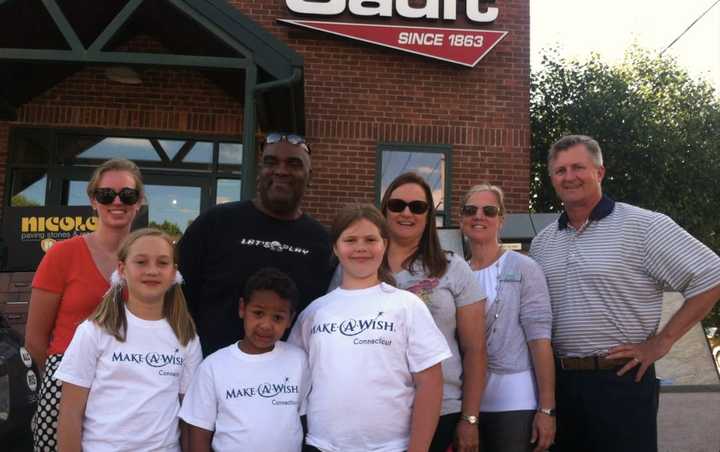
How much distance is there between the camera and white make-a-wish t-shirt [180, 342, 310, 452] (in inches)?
96.1

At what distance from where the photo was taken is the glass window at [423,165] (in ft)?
26.5

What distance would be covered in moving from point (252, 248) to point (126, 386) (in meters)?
0.79

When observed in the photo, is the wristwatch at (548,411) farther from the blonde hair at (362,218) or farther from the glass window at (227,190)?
the glass window at (227,190)

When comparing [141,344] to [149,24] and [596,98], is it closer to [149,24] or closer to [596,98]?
[149,24]

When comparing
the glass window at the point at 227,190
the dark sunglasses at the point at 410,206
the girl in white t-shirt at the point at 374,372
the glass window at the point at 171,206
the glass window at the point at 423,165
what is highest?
the glass window at the point at 423,165

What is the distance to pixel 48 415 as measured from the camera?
253cm

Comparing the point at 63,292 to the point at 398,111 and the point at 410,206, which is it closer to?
the point at 410,206

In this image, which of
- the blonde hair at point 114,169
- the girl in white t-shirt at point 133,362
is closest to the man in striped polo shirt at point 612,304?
the girl in white t-shirt at point 133,362

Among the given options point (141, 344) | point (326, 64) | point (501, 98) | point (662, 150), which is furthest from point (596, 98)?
point (141, 344)

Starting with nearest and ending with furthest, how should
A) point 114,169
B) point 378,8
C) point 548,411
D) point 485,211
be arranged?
point 548,411 → point 114,169 → point 485,211 → point 378,8

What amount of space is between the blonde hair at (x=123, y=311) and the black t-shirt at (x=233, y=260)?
0.64ft

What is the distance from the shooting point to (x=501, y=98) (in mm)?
8195

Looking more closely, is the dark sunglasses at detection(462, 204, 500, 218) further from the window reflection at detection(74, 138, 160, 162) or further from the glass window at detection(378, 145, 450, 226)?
the window reflection at detection(74, 138, 160, 162)

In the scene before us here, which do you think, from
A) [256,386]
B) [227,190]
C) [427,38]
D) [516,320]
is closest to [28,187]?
[227,190]
